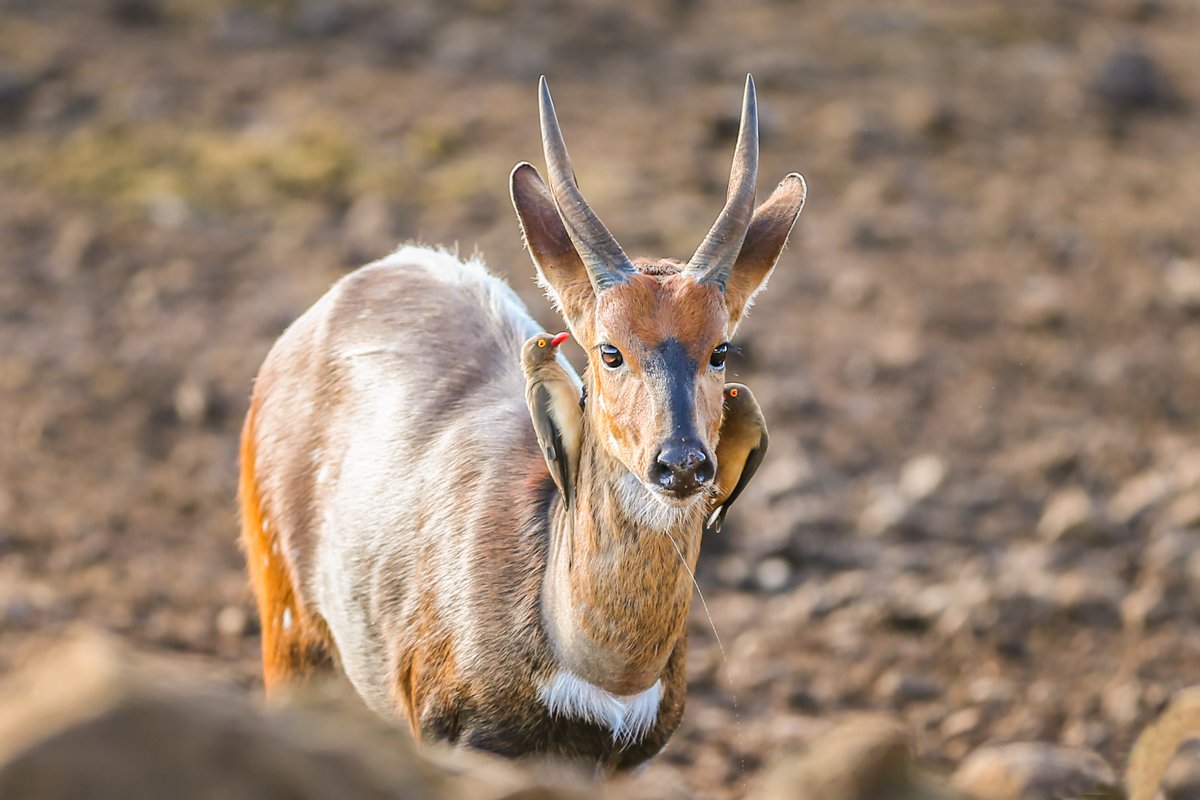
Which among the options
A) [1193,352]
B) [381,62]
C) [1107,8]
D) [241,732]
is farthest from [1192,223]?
[241,732]

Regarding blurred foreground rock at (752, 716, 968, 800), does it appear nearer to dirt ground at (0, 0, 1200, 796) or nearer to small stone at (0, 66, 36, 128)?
dirt ground at (0, 0, 1200, 796)

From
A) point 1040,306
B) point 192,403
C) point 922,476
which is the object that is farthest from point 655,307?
point 1040,306

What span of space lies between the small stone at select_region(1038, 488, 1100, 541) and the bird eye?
420 cm

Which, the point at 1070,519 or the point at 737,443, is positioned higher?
the point at 737,443

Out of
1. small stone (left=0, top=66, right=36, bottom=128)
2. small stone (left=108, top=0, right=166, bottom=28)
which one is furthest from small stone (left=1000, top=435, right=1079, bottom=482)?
small stone (left=108, top=0, right=166, bottom=28)

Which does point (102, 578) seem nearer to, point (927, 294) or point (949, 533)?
point (949, 533)

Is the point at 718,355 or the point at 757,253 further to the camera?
the point at 757,253

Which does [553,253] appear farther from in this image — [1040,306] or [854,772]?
[1040,306]

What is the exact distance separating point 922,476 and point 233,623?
13.0 ft

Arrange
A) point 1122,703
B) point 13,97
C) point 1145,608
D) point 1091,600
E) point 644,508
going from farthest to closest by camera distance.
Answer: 1. point 13,97
2. point 1091,600
3. point 1145,608
4. point 1122,703
5. point 644,508

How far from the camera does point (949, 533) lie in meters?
9.18

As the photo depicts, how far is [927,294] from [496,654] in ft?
20.9

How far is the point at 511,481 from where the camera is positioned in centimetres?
619

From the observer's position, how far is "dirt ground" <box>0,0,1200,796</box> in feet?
27.3
